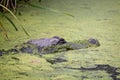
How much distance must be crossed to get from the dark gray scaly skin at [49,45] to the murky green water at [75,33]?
5cm

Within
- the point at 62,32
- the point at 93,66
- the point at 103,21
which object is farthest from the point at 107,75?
the point at 103,21

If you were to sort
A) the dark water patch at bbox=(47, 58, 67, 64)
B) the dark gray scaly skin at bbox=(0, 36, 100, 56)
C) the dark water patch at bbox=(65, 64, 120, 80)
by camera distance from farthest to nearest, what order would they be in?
1. the dark gray scaly skin at bbox=(0, 36, 100, 56)
2. the dark water patch at bbox=(47, 58, 67, 64)
3. the dark water patch at bbox=(65, 64, 120, 80)

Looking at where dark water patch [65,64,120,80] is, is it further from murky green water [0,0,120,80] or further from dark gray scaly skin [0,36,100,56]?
dark gray scaly skin [0,36,100,56]

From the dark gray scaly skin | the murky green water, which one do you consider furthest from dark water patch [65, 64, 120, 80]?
the dark gray scaly skin

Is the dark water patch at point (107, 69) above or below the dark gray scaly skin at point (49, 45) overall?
above

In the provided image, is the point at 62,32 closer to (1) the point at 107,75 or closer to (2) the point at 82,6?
(1) the point at 107,75

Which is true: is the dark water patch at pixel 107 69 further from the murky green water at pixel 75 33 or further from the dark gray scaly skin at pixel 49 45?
the dark gray scaly skin at pixel 49 45

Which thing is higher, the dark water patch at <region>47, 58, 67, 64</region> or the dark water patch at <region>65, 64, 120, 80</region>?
the dark water patch at <region>65, 64, 120, 80</region>

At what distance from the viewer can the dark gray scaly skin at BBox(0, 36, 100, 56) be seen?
1753mm

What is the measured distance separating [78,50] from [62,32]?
0.39 metres

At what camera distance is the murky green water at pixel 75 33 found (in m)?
1.43

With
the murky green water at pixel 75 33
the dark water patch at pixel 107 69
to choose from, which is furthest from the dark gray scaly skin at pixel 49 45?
the dark water patch at pixel 107 69

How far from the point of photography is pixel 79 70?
1472mm

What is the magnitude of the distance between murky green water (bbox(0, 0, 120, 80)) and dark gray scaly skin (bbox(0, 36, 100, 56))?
55mm
